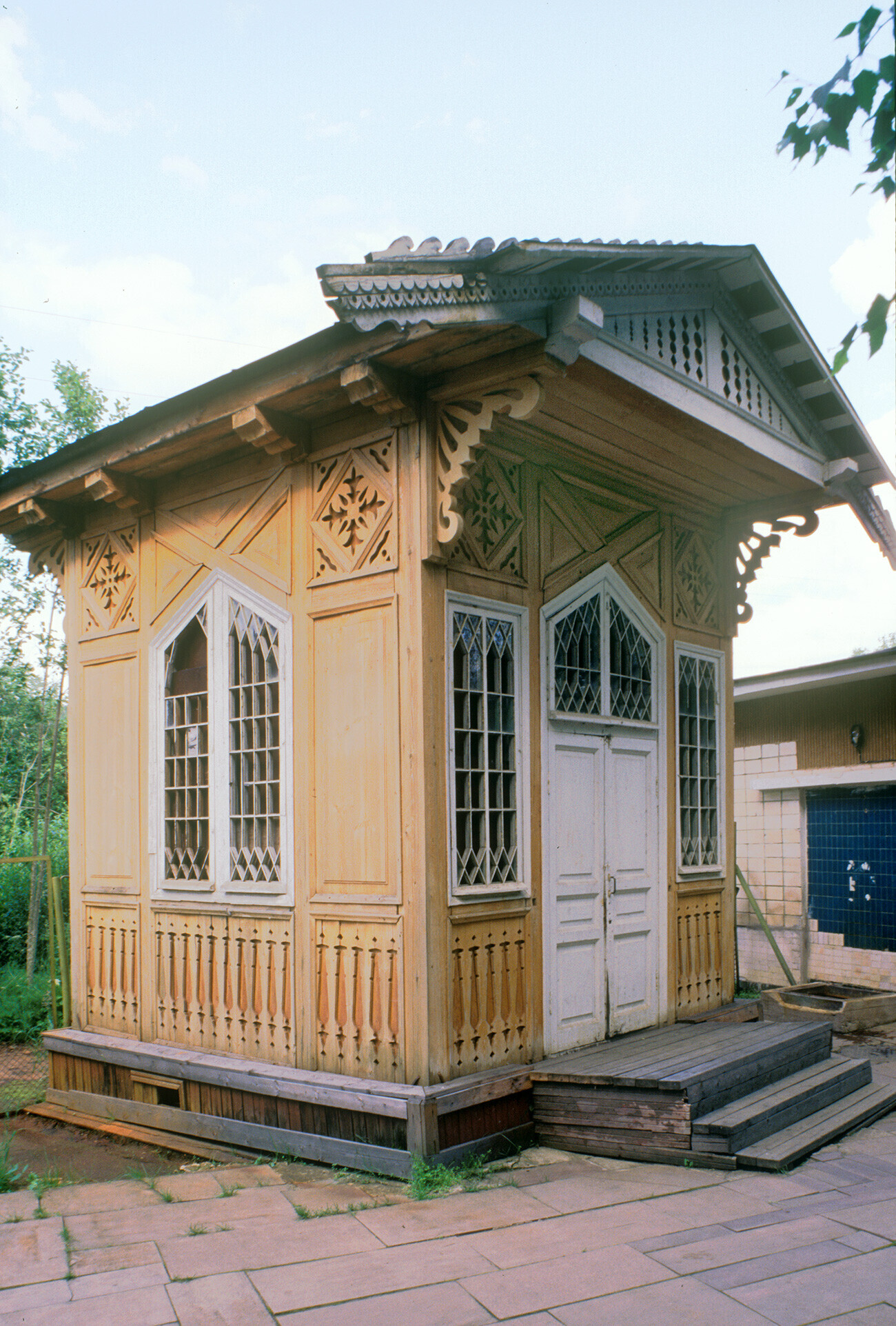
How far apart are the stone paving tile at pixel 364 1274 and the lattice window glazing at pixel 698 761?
3.81 metres

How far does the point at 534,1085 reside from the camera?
221 inches

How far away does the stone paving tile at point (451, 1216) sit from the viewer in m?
4.30

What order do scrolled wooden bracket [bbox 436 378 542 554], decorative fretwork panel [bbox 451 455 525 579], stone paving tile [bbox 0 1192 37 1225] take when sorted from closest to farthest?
stone paving tile [bbox 0 1192 37 1225]
scrolled wooden bracket [bbox 436 378 542 554]
decorative fretwork panel [bbox 451 455 525 579]

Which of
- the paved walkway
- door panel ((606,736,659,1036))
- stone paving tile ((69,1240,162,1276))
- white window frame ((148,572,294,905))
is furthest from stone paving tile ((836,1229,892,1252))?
white window frame ((148,572,294,905))

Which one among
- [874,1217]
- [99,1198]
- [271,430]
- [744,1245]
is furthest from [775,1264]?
[271,430]

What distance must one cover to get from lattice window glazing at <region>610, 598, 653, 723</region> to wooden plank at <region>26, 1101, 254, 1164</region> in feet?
11.7

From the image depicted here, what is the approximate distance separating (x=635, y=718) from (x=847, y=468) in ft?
7.54

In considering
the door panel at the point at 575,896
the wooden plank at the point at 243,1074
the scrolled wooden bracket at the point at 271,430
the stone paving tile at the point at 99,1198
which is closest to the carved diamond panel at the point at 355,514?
the scrolled wooden bracket at the point at 271,430

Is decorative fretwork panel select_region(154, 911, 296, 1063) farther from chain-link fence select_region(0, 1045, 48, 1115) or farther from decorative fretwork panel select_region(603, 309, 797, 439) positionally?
decorative fretwork panel select_region(603, 309, 797, 439)

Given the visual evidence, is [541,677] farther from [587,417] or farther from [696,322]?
[696,322]

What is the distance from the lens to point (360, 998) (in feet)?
18.0

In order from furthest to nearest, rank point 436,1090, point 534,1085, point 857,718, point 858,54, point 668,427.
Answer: point 857,718
point 668,427
point 534,1085
point 436,1090
point 858,54

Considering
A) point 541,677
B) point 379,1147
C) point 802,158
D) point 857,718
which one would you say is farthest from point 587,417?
point 857,718

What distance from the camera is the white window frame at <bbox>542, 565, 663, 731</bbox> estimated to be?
625 cm
